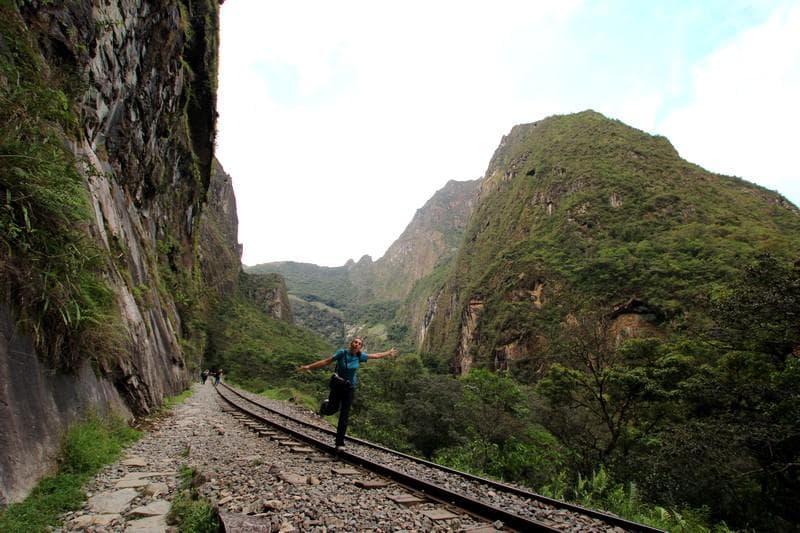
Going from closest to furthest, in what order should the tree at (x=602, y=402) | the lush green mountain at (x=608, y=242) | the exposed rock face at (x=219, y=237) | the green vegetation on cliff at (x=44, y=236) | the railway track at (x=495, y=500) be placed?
1. the railway track at (x=495, y=500)
2. the green vegetation on cliff at (x=44, y=236)
3. the tree at (x=602, y=402)
4. the lush green mountain at (x=608, y=242)
5. the exposed rock face at (x=219, y=237)

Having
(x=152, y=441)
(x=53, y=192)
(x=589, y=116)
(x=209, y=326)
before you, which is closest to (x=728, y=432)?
(x=152, y=441)

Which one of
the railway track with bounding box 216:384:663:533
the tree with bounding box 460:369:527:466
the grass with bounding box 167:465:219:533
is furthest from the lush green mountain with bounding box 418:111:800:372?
the grass with bounding box 167:465:219:533

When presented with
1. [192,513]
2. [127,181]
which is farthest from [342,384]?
[127,181]

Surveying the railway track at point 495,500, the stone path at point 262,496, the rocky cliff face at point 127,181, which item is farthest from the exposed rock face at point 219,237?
the railway track at point 495,500

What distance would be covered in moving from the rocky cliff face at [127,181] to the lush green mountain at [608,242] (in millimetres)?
25977

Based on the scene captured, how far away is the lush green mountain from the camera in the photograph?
40531mm

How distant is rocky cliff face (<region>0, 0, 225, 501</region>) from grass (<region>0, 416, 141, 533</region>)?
0.53ft

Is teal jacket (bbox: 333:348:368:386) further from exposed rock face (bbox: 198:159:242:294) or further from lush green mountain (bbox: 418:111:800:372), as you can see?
exposed rock face (bbox: 198:159:242:294)

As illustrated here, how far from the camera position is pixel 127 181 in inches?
714

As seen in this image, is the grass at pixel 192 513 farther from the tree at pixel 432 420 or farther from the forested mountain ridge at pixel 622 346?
the tree at pixel 432 420

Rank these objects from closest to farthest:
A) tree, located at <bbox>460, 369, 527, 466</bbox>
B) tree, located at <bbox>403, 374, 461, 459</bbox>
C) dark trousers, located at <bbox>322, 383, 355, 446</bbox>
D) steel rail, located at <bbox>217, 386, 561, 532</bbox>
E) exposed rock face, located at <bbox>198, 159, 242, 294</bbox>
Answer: steel rail, located at <bbox>217, 386, 561, 532</bbox> < dark trousers, located at <bbox>322, 383, 355, 446</bbox> < tree, located at <bbox>460, 369, 527, 466</bbox> < tree, located at <bbox>403, 374, 461, 459</bbox> < exposed rock face, located at <bbox>198, 159, 242, 294</bbox>

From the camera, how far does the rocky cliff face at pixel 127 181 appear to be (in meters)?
4.15

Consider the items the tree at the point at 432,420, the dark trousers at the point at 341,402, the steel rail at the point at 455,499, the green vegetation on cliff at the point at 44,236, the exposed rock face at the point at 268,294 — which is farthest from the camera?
the exposed rock face at the point at 268,294

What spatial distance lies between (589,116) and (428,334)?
70.2 metres
